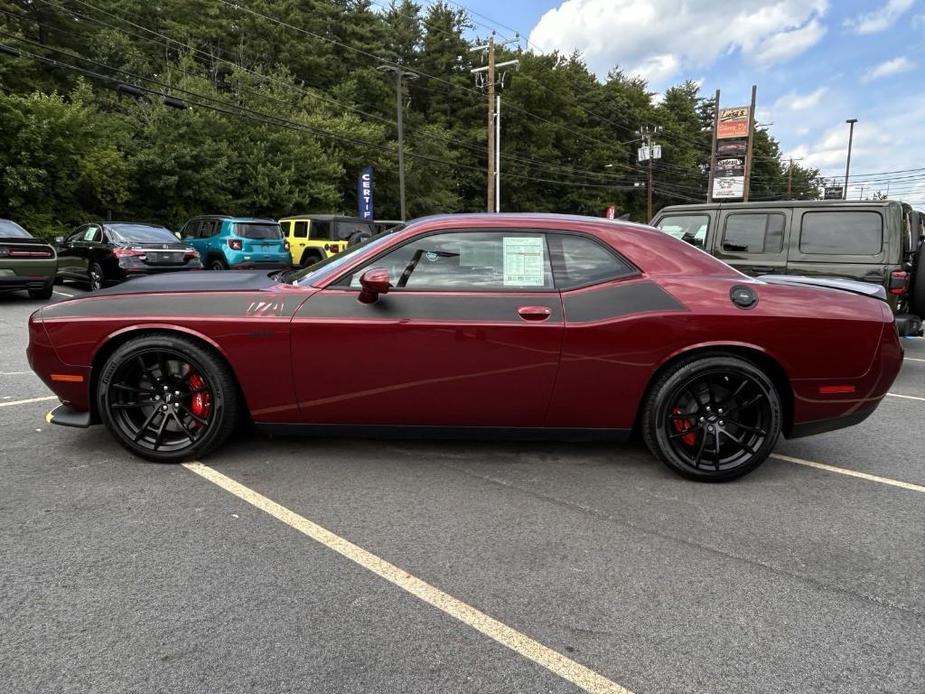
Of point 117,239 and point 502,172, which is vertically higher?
point 502,172

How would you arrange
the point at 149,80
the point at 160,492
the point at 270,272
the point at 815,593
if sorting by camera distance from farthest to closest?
1. the point at 149,80
2. the point at 270,272
3. the point at 160,492
4. the point at 815,593

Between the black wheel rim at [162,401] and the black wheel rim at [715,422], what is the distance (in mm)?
2748

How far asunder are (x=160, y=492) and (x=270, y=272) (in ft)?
5.45

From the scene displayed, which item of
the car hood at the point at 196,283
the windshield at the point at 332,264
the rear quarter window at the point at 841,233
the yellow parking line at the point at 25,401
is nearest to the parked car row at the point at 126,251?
the yellow parking line at the point at 25,401

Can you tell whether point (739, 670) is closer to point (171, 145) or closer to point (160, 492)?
point (160, 492)

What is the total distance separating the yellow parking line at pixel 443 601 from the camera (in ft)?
6.26

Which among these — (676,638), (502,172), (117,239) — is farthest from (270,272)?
(502,172)

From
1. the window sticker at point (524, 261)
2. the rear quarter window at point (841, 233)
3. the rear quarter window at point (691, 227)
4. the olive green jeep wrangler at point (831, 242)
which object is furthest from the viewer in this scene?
the rear quarter window at point (691, 227)

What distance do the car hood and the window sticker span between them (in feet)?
4.72

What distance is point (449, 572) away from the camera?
2477mm

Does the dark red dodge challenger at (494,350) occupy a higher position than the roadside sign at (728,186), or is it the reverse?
the roadside sign at (728,186)

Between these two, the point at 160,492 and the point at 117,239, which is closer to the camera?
the point at 160,492

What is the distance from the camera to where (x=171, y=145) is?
2359cm

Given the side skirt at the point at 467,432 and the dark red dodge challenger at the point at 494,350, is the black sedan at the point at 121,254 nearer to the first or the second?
the dark red dodge challenger at the point at 494,350
